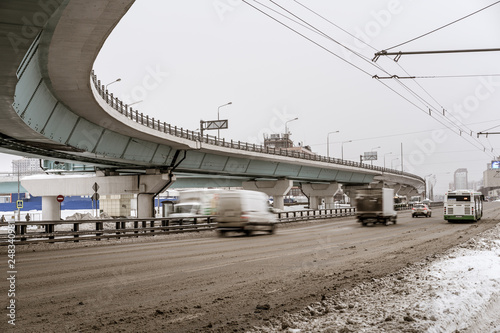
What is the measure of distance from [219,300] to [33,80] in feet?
41.0

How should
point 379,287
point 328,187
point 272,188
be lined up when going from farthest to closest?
1. point 328,187
2. point 272,188
3. point 379,287

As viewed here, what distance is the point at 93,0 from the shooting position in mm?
10188

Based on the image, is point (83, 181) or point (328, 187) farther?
point (328, 187)

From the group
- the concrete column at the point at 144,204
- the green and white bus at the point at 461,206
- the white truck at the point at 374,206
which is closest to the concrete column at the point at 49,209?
the concrete column at the point at 144,204

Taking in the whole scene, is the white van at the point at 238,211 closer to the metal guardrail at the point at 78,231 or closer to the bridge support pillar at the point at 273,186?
the metal guardrail at the point at 78,231

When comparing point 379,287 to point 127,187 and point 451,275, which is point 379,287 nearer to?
point 451,275

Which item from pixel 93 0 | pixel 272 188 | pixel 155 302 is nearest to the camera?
pixel 155 302

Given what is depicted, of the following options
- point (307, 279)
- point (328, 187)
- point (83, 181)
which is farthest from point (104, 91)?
point (328, 187)

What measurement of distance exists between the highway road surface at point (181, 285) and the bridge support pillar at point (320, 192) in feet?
208

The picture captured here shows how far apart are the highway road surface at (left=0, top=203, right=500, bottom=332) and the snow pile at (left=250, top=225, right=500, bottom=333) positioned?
53 centimetres

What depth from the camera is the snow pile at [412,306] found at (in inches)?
251

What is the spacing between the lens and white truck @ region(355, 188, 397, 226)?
37250mm

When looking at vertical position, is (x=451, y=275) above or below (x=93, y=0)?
below

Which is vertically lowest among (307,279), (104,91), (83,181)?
(307,279)
